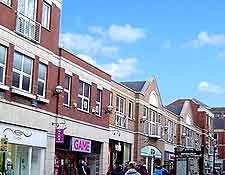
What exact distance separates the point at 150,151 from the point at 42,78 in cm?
2075

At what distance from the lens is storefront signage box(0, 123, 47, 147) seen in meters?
22.2

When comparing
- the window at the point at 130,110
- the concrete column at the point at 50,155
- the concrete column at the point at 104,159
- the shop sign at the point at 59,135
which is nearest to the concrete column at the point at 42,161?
the concrete column at the point at 50,155

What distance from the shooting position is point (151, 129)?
45156 millimetres

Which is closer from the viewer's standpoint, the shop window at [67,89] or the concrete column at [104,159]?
the shop window at [67,89]

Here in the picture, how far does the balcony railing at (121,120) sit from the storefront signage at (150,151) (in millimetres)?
4077

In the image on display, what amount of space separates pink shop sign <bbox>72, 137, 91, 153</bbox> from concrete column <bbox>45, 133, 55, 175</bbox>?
2.91 metres

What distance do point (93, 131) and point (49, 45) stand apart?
302 inches

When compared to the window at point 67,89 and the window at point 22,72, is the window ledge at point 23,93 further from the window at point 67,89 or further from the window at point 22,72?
the window at point 67,89

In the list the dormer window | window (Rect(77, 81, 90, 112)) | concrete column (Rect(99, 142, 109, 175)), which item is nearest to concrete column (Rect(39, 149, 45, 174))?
window (Rect(77, 81, 90, 112))

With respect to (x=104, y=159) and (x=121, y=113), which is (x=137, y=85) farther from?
(x=104, y=159)

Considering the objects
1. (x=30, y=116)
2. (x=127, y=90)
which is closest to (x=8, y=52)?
(x=30, y=116)

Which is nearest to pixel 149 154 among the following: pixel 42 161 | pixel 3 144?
pixel 42 161

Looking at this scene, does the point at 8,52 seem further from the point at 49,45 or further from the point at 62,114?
the point at 62,114

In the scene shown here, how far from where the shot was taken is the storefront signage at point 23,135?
22.2 meters
